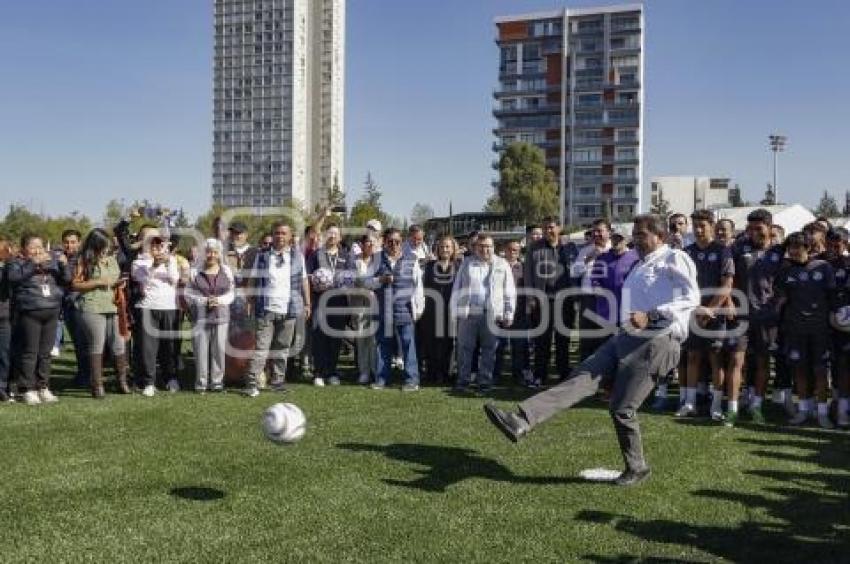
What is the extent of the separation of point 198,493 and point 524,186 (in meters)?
67.6

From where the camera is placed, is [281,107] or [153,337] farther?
[281,107]

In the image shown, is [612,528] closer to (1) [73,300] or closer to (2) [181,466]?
(2) [181,466]

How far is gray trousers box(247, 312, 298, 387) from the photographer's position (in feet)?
35.1

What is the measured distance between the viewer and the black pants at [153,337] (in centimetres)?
1057

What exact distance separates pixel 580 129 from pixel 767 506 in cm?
10595

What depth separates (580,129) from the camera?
10781 centimetres

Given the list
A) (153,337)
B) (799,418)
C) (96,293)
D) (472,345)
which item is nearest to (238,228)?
(153,337)

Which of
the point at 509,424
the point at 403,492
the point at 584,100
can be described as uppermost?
the point at 584,100

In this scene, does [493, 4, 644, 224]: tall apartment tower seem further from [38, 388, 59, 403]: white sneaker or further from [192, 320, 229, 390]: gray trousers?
[38, 388, 59, 403]: white sneaker

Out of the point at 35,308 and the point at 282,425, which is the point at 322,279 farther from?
the point at 282,425

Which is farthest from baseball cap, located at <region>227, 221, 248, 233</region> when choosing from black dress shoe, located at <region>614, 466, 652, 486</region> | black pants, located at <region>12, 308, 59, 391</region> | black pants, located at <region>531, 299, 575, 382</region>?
black dress shoe, located at <region>614, 466, 652, 486</region>

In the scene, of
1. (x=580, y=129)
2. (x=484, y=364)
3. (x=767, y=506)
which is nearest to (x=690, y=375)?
(x=484, y=364)

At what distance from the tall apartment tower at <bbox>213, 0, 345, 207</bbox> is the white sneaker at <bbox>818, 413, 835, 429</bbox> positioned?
372 feet

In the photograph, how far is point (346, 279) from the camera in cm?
1179
